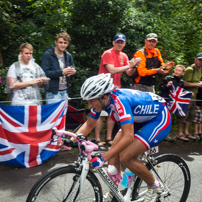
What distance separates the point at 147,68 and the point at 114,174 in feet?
11.3

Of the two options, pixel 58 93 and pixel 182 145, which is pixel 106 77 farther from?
pixel 182 145

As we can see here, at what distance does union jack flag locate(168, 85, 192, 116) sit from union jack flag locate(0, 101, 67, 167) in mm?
3140

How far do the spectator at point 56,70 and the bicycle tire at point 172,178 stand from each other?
9.39ft

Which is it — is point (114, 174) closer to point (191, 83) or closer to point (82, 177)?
point (82, 177)

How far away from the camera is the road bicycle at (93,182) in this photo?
2709mm

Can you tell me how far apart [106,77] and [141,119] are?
0.69 m

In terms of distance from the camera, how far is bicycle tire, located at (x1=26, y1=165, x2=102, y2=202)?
2596 mm

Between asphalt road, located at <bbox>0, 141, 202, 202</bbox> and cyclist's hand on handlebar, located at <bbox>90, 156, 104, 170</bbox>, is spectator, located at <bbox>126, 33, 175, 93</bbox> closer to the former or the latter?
asphalt road, located at <bbox>0, 141, 202, 202</bbox>

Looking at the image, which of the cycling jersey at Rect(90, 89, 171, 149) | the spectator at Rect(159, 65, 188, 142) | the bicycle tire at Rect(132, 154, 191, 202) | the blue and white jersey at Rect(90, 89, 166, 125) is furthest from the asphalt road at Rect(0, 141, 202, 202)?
the blue and white jersey at Rect(90, 89, 166, 125)

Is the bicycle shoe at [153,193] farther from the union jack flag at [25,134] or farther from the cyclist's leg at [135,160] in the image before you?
the union jack flag at [25,134]

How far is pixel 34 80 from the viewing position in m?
5.28

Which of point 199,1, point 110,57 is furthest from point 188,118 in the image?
point 199,1

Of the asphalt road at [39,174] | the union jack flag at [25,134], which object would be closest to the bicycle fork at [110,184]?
the asphalt road at [39,174]

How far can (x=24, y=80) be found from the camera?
17.2ft
